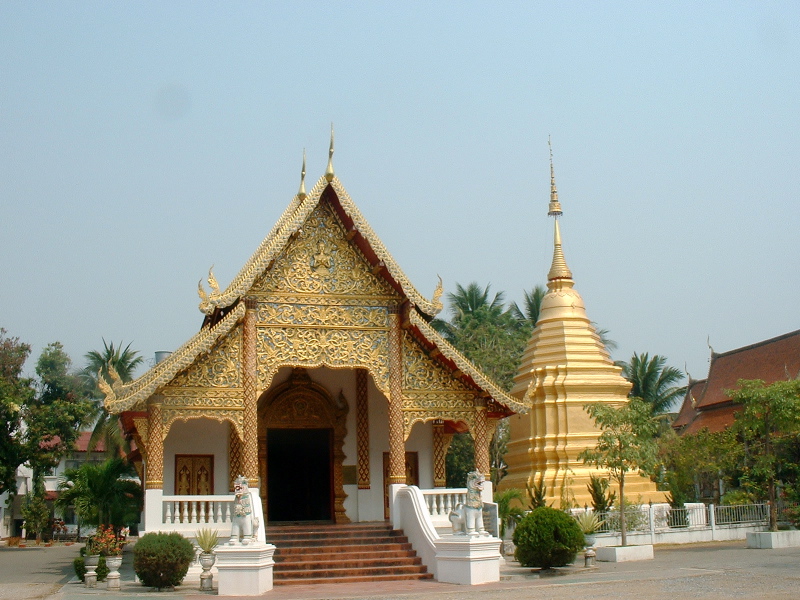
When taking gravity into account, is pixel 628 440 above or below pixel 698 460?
above

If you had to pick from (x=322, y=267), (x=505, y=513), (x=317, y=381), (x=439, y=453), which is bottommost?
(x=505, y=513)

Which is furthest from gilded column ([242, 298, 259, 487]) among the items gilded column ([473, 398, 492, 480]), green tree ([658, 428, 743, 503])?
green tree ([658, 428, 743, 503])

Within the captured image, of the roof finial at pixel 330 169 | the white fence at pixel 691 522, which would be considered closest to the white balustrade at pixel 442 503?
the roof finial at pixel 330 169

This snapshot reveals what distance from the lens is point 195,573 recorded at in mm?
13203

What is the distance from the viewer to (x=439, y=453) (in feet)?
56.0

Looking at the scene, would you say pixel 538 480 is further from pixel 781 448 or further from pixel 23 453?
pixel 23 453

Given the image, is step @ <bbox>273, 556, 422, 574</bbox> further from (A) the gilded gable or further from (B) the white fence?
(B) the white fence

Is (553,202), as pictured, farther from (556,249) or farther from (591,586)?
(591,586)

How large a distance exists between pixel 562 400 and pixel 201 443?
428 inches

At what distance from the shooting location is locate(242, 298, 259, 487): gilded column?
13906 mm

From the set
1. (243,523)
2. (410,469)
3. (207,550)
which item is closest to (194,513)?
(207,550)

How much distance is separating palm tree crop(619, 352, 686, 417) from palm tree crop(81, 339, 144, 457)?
21.2 m

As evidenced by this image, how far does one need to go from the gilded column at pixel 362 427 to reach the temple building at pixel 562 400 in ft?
21.9

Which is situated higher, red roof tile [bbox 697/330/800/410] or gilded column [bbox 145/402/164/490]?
red roof tile [bbox 697/330/800/410]
